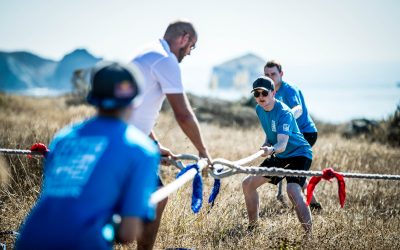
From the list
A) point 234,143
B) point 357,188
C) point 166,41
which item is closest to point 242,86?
point 234,143

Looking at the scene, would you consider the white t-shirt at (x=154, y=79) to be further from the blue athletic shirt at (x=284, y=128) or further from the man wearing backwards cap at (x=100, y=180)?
the blue athletic shirt at (x=284, y=128)

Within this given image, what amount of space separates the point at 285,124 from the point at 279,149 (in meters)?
0.29

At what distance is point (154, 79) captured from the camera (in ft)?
10.7

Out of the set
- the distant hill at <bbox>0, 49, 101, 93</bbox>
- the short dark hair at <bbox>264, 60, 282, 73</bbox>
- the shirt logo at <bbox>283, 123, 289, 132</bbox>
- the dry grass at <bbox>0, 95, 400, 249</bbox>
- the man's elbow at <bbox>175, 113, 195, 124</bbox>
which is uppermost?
the short dark hair at <bbox>264, 60, 282, 73</bbox>

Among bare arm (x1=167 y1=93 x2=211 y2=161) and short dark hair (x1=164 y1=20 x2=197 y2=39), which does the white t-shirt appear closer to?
bare arm (x1=167 y1=93 x2=211 y2=161)

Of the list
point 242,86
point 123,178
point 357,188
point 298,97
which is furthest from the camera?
point 242,86

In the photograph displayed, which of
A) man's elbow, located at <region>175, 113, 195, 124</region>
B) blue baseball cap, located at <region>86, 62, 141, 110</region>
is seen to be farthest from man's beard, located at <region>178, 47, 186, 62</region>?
blue baseball cap, located at <region>86, 62, 141, 110</region>

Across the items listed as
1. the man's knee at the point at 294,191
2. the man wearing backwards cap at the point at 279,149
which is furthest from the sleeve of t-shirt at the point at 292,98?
the man's knee at the point at 294,191

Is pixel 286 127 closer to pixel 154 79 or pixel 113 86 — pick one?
pixel 154 79

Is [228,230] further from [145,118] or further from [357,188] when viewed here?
[357,188]

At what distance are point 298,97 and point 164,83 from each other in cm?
283

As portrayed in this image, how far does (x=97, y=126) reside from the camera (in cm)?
195

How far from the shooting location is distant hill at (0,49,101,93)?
504 ft

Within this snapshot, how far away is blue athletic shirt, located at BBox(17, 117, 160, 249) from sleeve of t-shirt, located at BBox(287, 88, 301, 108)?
3801mm
